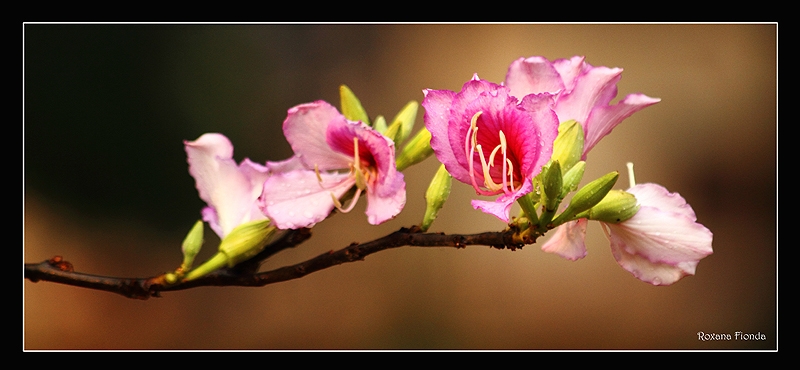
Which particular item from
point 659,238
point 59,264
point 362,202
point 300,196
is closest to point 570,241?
point 659,238

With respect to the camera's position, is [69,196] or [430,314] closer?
[69,196]

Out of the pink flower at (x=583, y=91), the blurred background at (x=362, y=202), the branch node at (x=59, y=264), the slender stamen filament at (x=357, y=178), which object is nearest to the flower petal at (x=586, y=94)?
the pink flower at (x=583, y=91)

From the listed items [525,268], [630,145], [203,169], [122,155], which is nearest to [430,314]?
[525,268]

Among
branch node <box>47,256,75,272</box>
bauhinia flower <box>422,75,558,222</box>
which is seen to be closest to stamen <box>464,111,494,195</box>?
bauhinia flower <box>422,75,558,222</box>

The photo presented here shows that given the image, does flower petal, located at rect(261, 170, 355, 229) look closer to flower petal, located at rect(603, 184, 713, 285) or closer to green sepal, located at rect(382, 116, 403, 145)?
green sepal, located at rect(382, 116, 403, 145)

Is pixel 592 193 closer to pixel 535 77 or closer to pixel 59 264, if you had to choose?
pixel 535 77

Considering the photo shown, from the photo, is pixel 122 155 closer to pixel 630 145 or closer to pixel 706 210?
pixel 630 145
